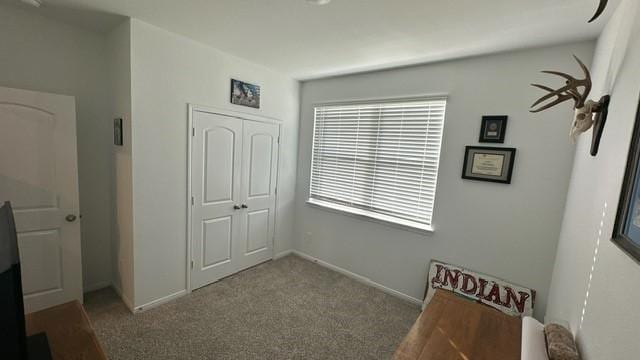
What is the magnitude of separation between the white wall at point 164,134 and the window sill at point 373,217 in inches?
66.0

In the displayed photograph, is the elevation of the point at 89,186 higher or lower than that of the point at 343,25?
lower

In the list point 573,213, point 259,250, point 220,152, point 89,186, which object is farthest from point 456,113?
→ point 89,186

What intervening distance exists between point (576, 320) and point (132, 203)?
10.0 ft

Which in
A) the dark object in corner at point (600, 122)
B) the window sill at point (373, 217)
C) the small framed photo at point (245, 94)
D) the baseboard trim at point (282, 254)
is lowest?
the baseboard trim at point (282, 254)

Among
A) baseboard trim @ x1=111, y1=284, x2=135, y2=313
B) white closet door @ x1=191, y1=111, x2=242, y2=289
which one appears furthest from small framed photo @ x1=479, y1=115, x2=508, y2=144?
baseboard trim @ x1=111, y1=284, x2=135, y2=313

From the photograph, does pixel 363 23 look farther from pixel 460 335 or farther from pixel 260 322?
pixel 260 322

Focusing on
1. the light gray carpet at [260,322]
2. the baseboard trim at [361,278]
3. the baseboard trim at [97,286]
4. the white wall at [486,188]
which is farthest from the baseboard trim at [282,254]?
the baseboard trim at [97,286]

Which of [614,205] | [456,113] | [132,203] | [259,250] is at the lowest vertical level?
[259,250]

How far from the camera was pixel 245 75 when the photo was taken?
9.64ft

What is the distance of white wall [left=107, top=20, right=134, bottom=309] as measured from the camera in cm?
220

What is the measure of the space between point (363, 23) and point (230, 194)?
219cm

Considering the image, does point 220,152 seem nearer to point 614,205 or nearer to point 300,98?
point 300,98

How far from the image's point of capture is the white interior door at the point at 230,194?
2.71 meters

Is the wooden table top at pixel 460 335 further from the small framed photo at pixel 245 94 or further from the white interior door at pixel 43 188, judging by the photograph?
the white interior door at pixel 43 188
